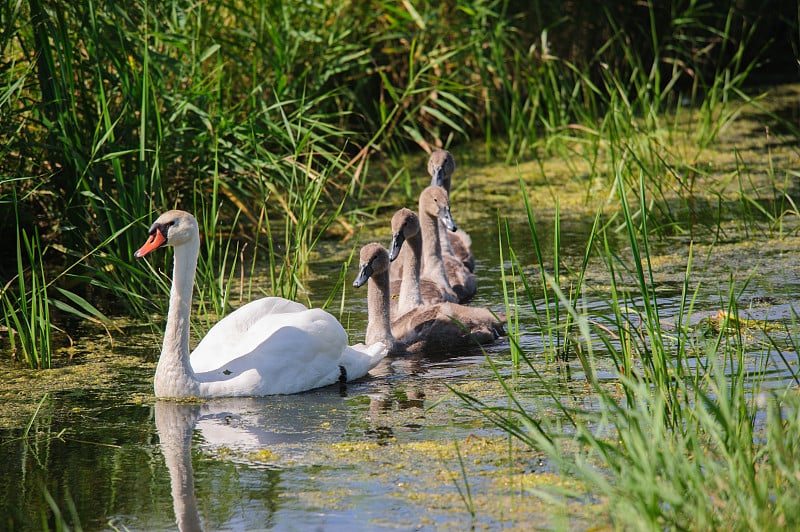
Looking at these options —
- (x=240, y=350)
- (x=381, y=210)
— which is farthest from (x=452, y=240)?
(x=240, y=350)

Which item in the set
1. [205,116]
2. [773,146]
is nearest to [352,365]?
[205,116]

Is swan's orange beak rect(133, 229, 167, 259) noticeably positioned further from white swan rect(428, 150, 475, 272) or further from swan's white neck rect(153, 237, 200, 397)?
white swan rect(428, 150, 475, 272)

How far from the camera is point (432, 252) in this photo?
736 centimetres

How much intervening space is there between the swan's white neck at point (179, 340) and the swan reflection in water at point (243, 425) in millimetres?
82

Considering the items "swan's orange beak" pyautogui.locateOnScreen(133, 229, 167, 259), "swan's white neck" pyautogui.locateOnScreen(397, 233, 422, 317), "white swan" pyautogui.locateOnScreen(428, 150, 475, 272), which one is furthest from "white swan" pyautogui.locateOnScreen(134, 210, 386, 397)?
"white swan" pyautogui.locateOnScreen(428, 150, 475, 272)

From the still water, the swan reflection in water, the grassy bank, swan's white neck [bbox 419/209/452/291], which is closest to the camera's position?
the still water

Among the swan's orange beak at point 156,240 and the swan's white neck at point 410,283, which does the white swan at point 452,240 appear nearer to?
the swan's white neck at point 410,283

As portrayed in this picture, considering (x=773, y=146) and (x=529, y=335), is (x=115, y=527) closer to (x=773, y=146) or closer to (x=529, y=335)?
(x=529, y=335)

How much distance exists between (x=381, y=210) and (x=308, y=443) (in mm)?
4913

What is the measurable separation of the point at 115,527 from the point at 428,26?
23.2 ft

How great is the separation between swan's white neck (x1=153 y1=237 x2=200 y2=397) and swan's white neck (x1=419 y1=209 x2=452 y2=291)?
1.99 m

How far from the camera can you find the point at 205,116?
24.9ft

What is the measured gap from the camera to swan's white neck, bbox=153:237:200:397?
5.47 metres

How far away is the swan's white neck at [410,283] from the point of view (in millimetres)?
6891
